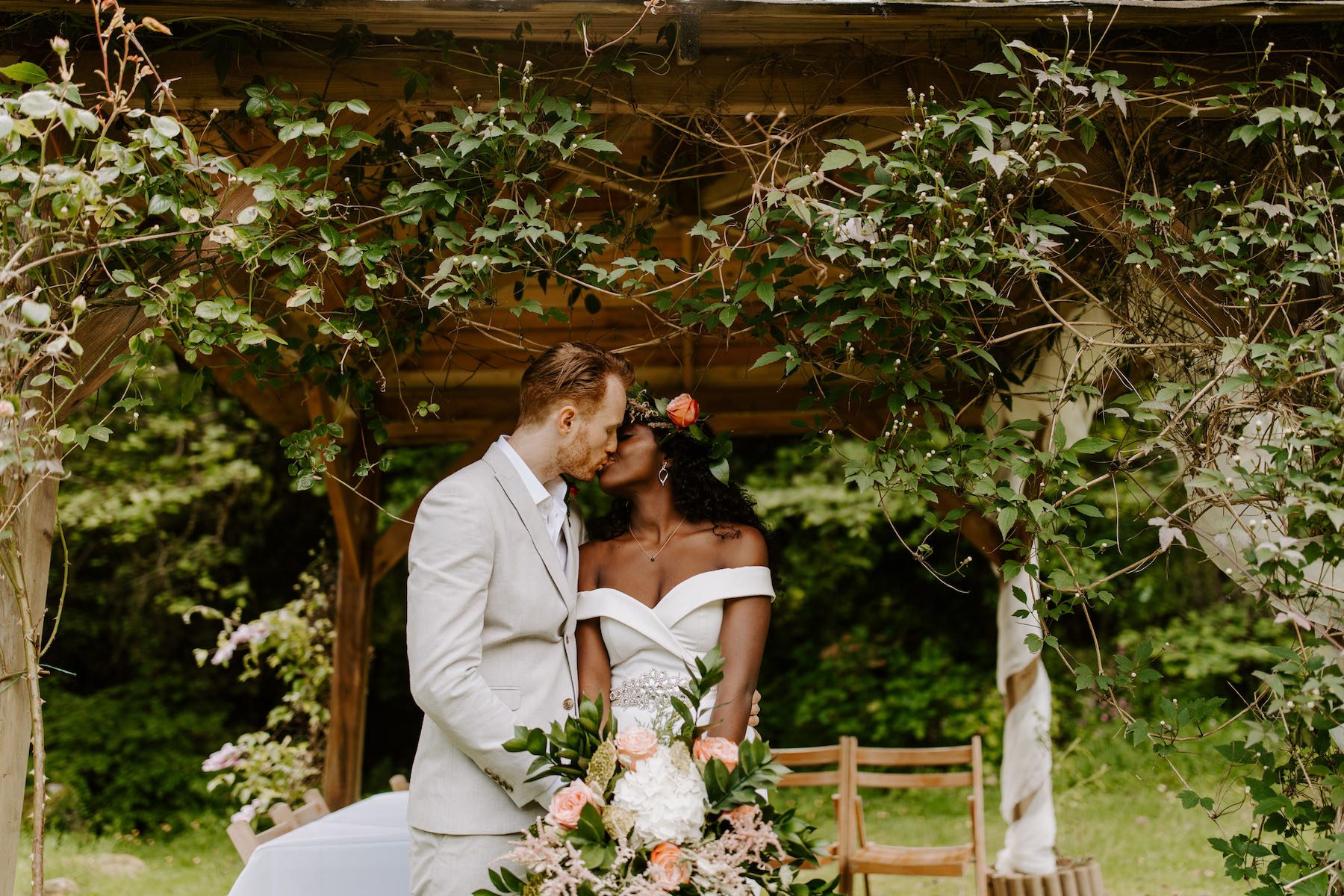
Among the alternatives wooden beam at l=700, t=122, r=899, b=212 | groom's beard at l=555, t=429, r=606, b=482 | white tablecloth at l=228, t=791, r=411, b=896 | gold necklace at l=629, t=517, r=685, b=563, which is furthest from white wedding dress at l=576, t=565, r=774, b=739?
white tablecloth at l=228, t=791, r=411, b=896

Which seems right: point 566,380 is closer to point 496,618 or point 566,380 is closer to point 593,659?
point 496,618

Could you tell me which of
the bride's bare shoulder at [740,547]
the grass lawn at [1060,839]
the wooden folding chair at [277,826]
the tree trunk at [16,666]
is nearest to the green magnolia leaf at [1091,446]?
the bride's bare shoulder at [740,547]

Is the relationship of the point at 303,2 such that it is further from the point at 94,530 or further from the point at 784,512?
the point at 94,530

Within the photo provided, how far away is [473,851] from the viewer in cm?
229

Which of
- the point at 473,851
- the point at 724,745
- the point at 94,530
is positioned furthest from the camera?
the point at 94,530

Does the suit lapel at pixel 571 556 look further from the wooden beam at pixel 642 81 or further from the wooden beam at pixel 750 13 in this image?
the wooden beam at pixel 750 13

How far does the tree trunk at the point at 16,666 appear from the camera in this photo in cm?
247

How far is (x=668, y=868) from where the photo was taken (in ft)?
6.41

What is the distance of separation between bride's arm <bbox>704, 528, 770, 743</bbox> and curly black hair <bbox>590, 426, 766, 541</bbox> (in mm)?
100

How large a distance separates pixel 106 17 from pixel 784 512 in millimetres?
7061

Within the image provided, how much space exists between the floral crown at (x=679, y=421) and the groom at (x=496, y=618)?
19cm

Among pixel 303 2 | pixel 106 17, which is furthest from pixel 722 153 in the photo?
pixel 106 17

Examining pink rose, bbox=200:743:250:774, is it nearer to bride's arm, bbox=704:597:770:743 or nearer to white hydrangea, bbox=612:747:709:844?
bride's arm, bbox=704:597:770:743

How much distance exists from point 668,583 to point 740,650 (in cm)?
25
